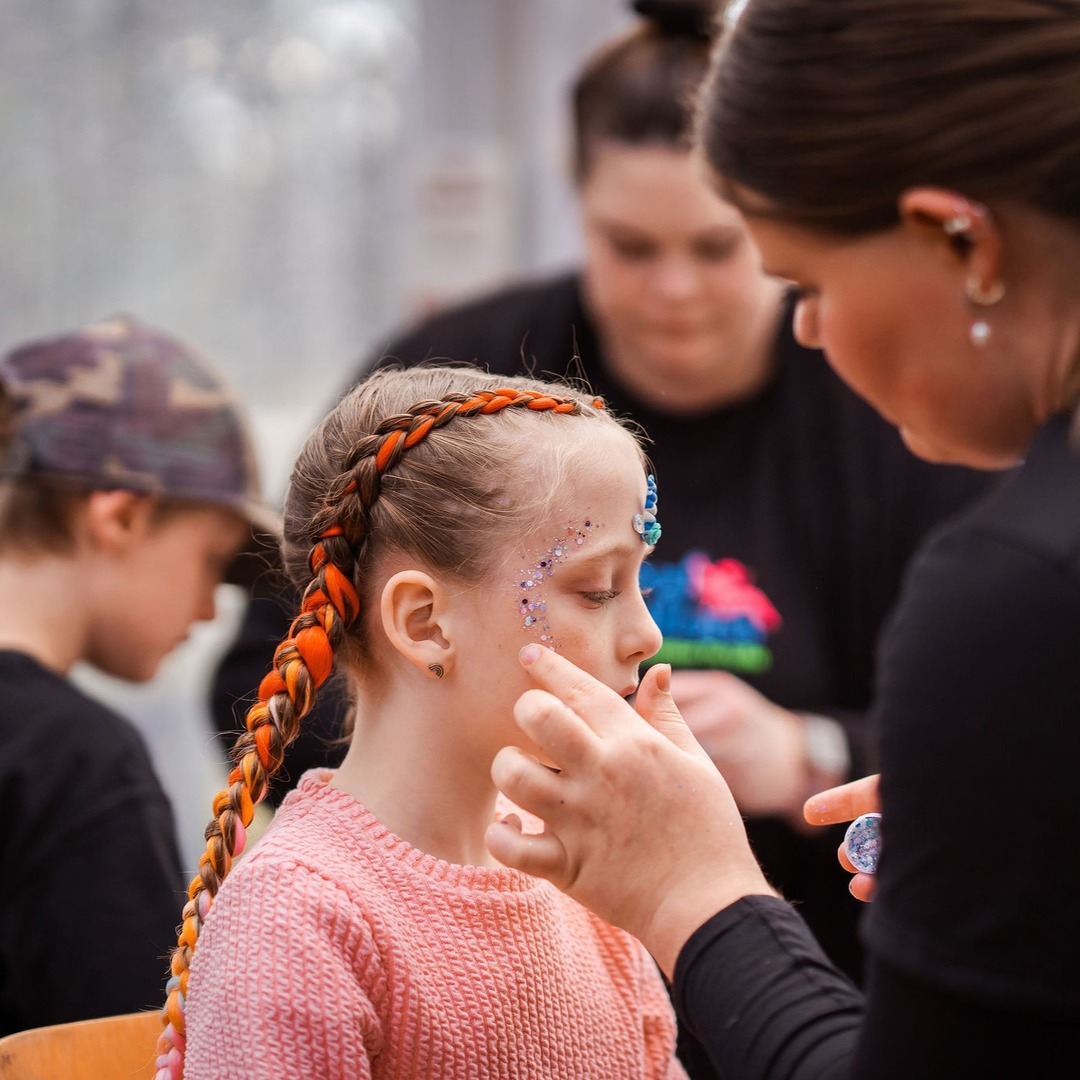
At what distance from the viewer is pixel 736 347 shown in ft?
5.60

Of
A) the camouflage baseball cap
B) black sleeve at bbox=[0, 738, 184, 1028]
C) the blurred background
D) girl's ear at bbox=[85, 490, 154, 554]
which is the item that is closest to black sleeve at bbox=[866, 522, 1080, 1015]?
black sleeve at bbox=[0, 738, 184, 1028]

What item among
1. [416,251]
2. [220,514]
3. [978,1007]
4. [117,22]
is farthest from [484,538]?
[416,251]

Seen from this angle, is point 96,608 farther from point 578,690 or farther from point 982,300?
point 982,300

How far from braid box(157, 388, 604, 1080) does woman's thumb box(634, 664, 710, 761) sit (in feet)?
0.71

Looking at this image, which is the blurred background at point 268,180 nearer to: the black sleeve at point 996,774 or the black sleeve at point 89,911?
the black sleeve at point 89,911

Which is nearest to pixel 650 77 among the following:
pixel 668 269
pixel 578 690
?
pixel 668 269

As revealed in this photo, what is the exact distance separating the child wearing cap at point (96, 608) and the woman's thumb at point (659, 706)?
57cm

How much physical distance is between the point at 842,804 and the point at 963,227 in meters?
0.43

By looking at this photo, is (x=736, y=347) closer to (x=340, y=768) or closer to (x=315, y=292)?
(x=340, y=768)

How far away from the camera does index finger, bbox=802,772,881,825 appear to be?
0.95m

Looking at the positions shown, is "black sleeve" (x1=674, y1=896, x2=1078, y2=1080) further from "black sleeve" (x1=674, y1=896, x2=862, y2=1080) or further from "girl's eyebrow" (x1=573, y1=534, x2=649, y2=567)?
"girl's eyebrow" (x1=573, y1=534, x2=649, y2=567)

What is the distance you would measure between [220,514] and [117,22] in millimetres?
1461

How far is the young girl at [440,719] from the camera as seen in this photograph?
0.89m

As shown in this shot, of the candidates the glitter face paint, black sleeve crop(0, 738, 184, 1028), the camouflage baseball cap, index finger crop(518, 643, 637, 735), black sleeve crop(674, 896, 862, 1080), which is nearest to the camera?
black sleeve crop(674, 896, 862, 1080)
